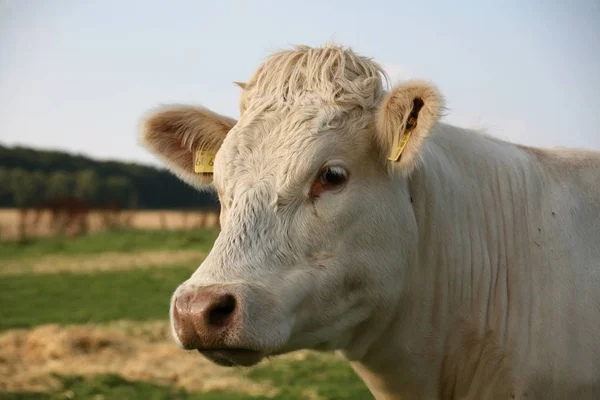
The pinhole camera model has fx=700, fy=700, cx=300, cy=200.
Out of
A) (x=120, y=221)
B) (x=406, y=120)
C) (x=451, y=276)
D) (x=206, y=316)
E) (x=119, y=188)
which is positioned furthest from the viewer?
(x=119, y=188)

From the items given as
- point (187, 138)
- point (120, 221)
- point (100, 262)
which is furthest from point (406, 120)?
point (120, 221)

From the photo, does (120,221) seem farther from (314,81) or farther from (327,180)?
(327,180)

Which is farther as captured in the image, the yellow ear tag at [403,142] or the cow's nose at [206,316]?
the yellow ear tag at [403,142]

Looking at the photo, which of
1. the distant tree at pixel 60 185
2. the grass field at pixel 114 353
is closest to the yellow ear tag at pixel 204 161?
the grass field at pixel 114 353

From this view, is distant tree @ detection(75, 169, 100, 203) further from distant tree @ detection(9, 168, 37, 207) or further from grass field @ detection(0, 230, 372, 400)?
grass field @ detection(0, 230, 372, 400)

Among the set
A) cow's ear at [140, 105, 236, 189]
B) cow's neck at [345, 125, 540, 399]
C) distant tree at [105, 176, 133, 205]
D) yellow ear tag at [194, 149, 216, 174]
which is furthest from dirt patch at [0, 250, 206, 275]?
cow's neck at [345, 125, 540, 399]

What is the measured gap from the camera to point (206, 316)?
2.75m

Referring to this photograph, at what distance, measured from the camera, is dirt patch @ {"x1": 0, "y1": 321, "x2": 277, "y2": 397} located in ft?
28.5

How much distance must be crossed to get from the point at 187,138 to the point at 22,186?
42.0 metres

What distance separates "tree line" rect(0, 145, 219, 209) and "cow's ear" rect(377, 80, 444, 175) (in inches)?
1485

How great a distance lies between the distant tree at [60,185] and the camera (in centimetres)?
4129

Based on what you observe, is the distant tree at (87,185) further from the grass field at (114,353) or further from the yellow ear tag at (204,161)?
the yellow ear tag at (204,161)

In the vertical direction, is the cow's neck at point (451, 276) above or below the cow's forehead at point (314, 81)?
below

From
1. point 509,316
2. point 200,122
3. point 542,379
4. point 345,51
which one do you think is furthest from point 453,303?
point 200,122
